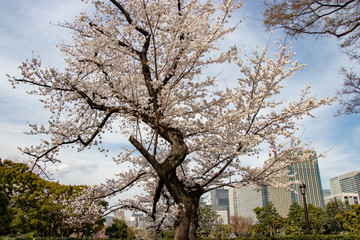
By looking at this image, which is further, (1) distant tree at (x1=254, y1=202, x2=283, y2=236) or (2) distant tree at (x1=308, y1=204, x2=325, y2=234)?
(2) distant tree at (x1=308, y1=204, x2=325, y2=234)

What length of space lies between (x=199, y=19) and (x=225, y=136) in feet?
9.13

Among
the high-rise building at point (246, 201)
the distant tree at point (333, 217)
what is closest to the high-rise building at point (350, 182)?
the high-rise building at point (246, 201)

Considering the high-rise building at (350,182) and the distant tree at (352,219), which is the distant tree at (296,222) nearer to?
the distant tree at (352,219)

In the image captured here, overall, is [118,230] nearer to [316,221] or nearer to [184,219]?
[316,221]

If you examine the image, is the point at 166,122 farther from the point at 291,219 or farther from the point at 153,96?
the point at 291,219

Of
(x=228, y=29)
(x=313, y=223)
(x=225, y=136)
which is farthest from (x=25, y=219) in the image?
(x=313, y=223)

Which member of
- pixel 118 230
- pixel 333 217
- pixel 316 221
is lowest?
pixel 118 230

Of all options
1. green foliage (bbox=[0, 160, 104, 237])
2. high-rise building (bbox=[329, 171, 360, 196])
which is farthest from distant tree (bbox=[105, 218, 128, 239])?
high-rise building (bbox=[329, 171, 360, 196])

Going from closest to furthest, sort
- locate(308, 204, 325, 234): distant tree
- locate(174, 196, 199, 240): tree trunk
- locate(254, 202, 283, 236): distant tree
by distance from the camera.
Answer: locate(174, 196, 199, 240): tree trunk < locate(254, 202, 283, 236): distant tree < locate(308, 204, 325, 234): distant tree

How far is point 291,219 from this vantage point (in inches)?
1497

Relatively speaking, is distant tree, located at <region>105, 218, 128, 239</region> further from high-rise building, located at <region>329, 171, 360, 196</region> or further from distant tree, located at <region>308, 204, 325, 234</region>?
high-rise building, located at <region>329, 171, 360, 196</region>

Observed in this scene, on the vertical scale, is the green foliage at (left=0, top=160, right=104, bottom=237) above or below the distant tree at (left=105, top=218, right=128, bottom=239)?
above

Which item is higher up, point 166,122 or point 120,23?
point 120,23

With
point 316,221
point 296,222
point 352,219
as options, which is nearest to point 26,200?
point 352,219
